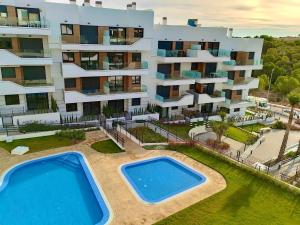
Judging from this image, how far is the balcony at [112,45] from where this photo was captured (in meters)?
26.7

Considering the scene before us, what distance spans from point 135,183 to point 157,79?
55.2 feet

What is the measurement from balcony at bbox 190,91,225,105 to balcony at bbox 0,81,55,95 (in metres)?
18.1

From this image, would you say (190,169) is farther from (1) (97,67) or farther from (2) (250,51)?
(2) (250,51)

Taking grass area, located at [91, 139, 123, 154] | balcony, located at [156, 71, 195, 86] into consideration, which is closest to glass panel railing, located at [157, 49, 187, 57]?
balcony, located at [156, 71, 195, 86]

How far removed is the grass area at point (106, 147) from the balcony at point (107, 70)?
7801 mm

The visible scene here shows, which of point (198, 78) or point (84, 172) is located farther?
point (198, 78)

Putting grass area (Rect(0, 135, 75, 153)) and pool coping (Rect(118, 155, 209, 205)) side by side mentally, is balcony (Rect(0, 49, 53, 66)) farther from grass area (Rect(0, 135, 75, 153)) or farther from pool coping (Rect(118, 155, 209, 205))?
pool coping (Rect(118, 155, 209, 205))

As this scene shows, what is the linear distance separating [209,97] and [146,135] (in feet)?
42.1

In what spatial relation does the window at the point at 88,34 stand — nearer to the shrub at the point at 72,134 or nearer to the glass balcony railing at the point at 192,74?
the shrub at the point at 72,134

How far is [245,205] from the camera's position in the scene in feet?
54.8

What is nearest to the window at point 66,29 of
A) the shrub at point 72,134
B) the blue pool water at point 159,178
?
the shrub at point 72,134

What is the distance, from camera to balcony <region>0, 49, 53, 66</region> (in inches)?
957

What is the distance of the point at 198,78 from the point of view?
112 ft

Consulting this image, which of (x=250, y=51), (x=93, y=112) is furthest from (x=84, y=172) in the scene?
(x=250, y=51)
